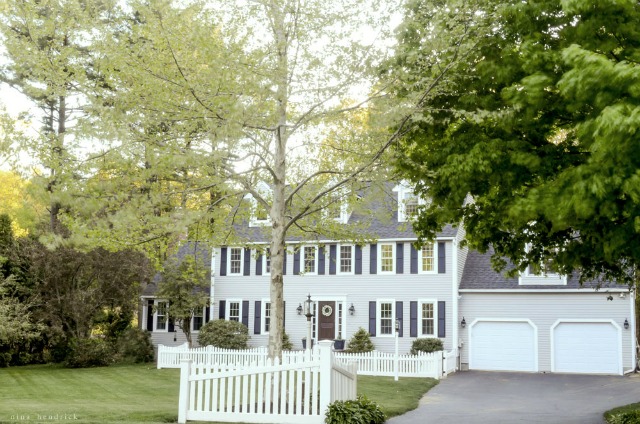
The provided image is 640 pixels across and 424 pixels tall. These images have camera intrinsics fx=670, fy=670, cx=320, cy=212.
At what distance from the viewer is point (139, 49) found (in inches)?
482

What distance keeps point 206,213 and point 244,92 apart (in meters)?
2.74

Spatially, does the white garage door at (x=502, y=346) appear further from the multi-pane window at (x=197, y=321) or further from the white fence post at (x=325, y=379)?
the white fence post at (x=325, y=379)

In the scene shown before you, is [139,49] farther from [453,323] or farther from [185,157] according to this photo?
[453,323]

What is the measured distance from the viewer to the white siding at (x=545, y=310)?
25.8 metres

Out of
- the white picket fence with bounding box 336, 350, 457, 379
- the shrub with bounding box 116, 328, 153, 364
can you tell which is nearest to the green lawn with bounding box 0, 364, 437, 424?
A: the white picket fence with bounding box 336, 350, 457, 379

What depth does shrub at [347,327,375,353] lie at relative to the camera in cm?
2806

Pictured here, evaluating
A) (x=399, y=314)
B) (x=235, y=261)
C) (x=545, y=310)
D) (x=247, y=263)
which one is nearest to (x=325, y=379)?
(x=399, y=314)

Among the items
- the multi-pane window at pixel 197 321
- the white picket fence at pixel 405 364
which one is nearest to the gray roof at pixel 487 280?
the white picket fence at pixel 405 364

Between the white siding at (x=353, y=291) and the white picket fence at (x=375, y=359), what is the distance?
252 centimetres

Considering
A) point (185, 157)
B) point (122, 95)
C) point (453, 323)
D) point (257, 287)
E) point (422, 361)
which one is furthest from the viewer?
point (257, 287)

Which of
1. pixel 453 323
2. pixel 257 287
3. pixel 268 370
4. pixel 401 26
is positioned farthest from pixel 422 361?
pixel 401 26

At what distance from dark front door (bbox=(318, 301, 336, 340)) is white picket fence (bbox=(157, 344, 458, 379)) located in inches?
104

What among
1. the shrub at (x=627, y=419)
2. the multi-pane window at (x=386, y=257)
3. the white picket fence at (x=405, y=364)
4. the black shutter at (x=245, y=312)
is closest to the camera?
the shrub at (x=627, y=419)

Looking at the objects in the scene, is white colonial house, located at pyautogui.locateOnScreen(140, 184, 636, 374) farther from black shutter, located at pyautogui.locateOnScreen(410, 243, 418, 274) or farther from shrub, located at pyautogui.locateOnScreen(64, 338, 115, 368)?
shrub, located at pyautogui.locateOnScreen(64, 338, 115, 368)
